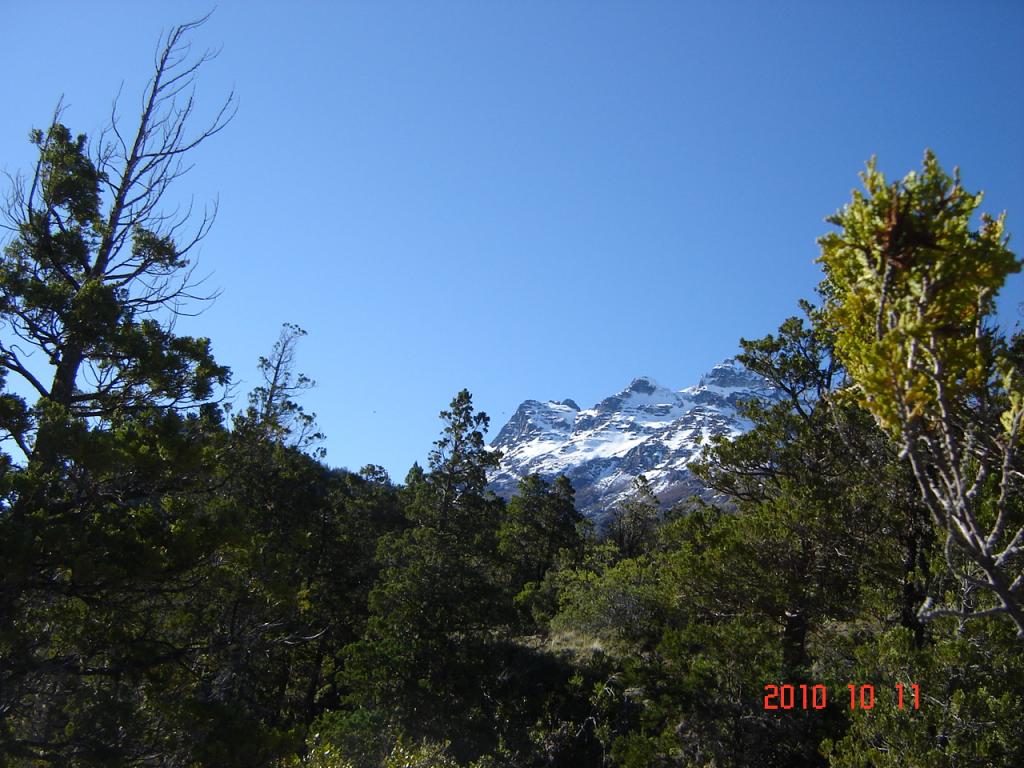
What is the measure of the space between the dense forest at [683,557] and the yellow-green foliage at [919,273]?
18mm

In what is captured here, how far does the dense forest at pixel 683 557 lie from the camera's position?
4086 millimetres

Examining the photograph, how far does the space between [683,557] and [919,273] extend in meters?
9.24

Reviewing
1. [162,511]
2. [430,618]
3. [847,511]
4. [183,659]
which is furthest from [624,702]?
[162,511]

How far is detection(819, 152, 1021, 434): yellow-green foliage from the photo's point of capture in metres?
3.82

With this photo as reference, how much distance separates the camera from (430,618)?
743 inches

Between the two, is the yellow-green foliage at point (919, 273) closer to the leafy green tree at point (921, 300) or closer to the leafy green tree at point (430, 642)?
the leafy green tree at point (921, 300)

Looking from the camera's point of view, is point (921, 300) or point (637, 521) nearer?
point (921, 300)

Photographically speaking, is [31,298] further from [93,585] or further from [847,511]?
[847,511]

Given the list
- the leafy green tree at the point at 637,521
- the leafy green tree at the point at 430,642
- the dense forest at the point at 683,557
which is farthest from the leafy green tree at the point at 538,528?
the dense forest at the point at 683,557

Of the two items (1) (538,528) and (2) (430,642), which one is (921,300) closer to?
(2) (430,642)

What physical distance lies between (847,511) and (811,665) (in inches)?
142

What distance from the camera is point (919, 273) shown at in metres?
4.04

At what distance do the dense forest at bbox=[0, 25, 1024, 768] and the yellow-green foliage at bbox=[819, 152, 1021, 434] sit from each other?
0.02m

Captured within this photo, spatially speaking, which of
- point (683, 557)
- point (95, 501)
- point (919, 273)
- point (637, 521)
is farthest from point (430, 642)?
point (637, 521)
